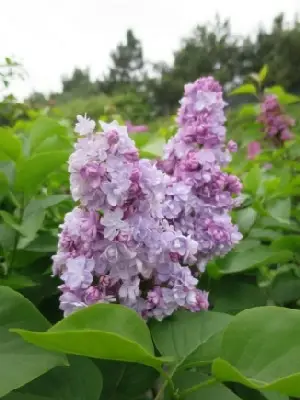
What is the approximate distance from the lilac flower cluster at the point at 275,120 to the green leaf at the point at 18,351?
4.24ft

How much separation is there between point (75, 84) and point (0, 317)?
111 feet

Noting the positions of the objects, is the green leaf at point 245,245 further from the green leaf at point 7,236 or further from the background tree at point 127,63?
the background tree at point 127,63

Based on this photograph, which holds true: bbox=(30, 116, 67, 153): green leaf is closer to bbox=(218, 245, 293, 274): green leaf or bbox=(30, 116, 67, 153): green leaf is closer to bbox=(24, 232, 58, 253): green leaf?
bbox=(24, 232, 58, 253): green leaf

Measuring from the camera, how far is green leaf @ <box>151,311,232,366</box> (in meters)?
0.55

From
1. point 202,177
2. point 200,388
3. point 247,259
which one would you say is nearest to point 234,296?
point 247,259

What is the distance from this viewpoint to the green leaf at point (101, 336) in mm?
422

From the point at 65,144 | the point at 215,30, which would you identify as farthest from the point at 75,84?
the point at 65,144

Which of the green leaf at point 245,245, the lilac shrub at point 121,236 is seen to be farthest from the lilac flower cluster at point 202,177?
the green leaf at point 245,245

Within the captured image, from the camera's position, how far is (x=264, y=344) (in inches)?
19.4

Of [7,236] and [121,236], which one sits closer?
[121,236]

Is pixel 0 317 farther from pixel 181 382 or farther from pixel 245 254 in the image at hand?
pixel 245 254

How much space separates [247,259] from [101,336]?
15.5 inches

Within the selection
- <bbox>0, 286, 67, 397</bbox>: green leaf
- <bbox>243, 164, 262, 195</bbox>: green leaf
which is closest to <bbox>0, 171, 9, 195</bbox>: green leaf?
<bbox>0, 286, 67, 397</bbox>: green leaf

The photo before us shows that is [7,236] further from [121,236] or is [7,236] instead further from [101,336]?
[101,336]
